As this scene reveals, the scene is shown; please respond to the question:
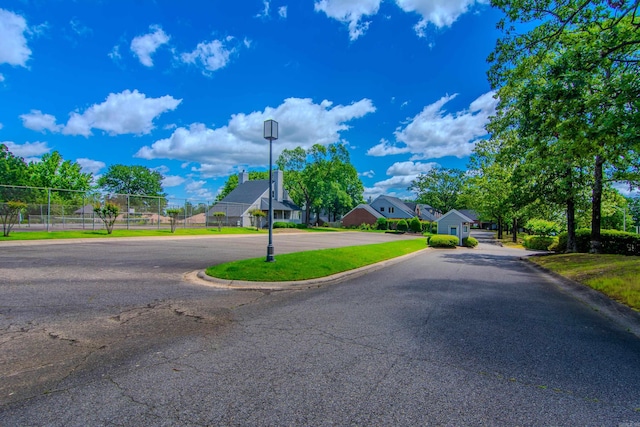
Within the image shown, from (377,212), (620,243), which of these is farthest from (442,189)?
(620,243)

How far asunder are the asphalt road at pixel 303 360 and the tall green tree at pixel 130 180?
8520 cm

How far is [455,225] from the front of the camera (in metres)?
30.8

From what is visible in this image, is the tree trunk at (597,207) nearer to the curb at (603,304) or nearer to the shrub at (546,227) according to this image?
the curb at (603,304)

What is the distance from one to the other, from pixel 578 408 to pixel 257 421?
2926mm

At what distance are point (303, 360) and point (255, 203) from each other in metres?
45.4

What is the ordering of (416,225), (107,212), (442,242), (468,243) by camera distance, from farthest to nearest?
(416,225)
(468,243)
(442,242)
(107,212)

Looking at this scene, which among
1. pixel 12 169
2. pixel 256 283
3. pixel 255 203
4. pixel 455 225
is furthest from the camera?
pixel 12 169

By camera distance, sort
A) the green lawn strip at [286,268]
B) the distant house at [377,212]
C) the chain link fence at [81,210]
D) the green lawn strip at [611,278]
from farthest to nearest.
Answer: the distant house at [377,212]
the chain link fence at [81,210]
the green lawn strip at [286,268]
the green lawn strip at [611,278]

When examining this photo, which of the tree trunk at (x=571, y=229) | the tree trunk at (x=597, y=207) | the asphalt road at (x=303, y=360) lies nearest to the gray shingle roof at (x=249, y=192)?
the tree trunk at (x=571, y=229)

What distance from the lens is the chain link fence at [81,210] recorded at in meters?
22.1

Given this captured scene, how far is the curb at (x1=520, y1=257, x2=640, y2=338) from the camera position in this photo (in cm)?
599

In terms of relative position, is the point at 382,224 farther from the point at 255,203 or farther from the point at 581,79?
the point at 581,79

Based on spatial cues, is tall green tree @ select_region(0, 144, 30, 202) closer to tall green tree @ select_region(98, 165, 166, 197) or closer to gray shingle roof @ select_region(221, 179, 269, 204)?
tall green tree @ select_region(98, 165, 166, 197)

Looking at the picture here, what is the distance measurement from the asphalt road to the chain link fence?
1891 centimetres
